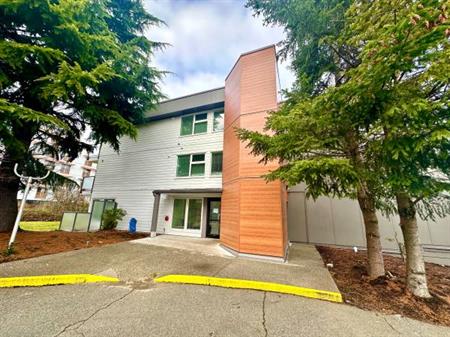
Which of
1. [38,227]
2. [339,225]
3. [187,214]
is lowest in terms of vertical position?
[38,227]

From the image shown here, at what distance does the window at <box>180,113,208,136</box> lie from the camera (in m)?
12.2

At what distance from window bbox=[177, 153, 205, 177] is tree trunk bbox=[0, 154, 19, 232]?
24.1 feet

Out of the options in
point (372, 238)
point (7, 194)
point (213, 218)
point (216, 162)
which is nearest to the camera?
point (372, 238)

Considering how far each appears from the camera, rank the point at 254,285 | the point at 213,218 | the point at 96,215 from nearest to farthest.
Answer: the point at 254,285
the point at 213,218
the point at 96,215

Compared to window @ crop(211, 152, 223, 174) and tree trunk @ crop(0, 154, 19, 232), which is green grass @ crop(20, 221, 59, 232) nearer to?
tree trunk @ crop(0, 154, 19, 232)

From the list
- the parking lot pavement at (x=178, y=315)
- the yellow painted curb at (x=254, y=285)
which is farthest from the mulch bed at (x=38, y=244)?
the yellow painted curb at (x=254, y=285)

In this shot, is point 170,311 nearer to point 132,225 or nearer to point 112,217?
point 132,225

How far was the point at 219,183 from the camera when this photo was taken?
10781 millimetres

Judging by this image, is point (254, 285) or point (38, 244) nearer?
point (254, 285)

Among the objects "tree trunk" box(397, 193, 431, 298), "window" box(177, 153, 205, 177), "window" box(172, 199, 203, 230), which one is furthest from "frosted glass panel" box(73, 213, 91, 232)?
"tree trunk" box(397, 193, 431, 298)

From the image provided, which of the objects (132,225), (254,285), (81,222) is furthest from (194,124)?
(254,285)

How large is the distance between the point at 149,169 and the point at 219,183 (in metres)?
5.46

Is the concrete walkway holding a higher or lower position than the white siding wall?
lower

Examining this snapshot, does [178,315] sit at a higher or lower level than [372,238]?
lower
